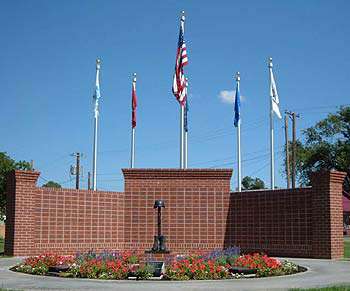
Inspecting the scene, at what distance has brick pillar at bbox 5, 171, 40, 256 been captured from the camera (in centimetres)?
2070

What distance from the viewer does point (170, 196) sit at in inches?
915

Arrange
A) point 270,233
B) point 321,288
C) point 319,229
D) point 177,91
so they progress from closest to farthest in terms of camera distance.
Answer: point 321,288 < point 319,229 < point 270,233 < point 177,91

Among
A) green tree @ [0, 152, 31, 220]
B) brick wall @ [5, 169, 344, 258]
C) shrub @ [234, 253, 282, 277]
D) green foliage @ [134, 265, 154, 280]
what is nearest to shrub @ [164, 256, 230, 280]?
green foliage @ [134, 265, 154, 280]

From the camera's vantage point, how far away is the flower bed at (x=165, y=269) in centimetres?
1312

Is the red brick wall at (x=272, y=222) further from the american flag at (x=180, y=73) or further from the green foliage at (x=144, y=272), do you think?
the green foliage at (x=144, y=272)

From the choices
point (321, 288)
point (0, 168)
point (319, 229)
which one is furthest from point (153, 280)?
point (0, 168)

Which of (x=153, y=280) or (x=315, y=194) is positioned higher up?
(x=315, y=194)

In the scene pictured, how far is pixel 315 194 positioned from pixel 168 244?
6125 millimetres

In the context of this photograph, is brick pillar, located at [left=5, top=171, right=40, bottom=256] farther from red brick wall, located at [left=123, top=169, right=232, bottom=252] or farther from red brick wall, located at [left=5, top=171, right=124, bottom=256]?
red brick wall, located at [left=123, top=169, right=232, bottom=252]

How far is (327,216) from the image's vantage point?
20141mm

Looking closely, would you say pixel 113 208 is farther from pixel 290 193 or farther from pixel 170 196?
pixel 290 193

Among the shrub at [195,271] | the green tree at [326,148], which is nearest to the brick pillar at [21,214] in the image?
the shrub at [195,271]

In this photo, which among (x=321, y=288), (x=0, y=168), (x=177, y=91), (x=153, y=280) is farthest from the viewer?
(x=0, y=168)

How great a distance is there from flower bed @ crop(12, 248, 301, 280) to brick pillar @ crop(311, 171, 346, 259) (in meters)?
5.31
